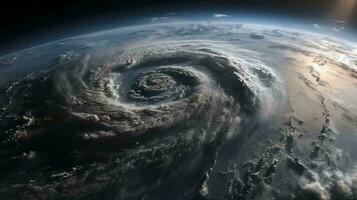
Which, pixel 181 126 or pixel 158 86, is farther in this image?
pixel 158 86

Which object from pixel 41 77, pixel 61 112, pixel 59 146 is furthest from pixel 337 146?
pixel 41 77

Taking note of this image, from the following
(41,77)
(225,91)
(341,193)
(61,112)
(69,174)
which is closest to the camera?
(341,193)

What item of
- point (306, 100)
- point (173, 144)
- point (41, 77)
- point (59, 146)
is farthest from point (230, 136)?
point (41, 77)

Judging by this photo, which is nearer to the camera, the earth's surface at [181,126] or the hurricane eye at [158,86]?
the earth's surface at [181,126]

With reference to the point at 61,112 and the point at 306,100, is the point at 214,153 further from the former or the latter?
the point at 61,112

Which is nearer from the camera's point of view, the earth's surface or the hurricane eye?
the earth's surface

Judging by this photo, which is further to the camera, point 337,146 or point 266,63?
point 266,63

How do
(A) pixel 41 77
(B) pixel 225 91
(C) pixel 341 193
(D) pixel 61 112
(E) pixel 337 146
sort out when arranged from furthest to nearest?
(A) pixel 41 77 → (B) pixel 225 91 → (D) pixel 61 112 → (E) pixel 337 146 → (C) pixel 341 193

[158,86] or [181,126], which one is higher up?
[181,126]
